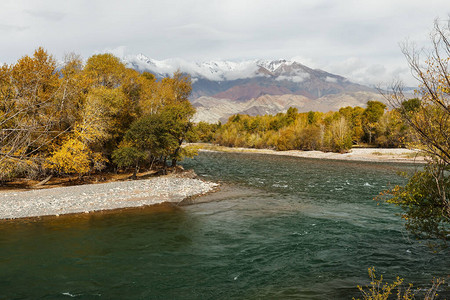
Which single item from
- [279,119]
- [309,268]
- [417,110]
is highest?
[279,119]

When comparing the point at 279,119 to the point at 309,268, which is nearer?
the point at 309,268

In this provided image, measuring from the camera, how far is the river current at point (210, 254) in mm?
13461

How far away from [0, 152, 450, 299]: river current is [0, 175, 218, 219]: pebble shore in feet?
8.22

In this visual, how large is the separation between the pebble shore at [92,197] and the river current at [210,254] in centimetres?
251

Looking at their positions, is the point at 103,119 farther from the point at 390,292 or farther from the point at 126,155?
the point at 390,292

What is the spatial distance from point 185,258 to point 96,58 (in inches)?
1779

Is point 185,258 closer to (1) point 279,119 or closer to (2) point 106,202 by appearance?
(2) point 106,202

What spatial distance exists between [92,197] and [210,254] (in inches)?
731

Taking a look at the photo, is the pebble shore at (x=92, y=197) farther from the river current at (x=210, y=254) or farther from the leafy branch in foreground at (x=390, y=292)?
the leafy branch in foreground at (x=390, y=292)

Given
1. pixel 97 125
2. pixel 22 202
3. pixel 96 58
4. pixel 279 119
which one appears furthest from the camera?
pixel 279 119

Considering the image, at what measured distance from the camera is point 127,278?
1440 cm

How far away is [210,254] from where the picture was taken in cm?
1759

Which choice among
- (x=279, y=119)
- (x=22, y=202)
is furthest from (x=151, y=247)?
(x=279, y=119)

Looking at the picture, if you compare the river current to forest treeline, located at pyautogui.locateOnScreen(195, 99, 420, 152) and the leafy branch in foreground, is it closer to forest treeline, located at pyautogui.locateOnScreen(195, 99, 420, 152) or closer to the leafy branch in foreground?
the leafy branch in foreground
